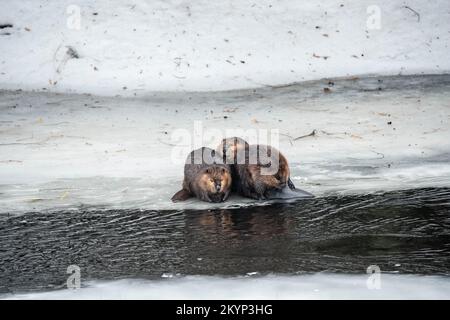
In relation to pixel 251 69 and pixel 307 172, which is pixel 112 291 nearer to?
pixel 307 172

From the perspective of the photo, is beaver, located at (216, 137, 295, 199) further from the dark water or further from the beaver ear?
the beaver ear

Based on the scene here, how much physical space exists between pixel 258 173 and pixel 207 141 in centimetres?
310

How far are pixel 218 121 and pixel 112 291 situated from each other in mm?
6820

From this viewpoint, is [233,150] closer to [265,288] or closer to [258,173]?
[258,173]

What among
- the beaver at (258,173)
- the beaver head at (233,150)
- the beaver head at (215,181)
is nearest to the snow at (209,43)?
the beaver head at (233,150)

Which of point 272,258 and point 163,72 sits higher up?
point 163,72

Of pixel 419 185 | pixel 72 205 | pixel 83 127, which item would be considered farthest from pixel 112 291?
pixel 83 127

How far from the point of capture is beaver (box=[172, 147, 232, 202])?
7449 mm

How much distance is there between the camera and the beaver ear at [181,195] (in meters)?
7.64

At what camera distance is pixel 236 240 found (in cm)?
617

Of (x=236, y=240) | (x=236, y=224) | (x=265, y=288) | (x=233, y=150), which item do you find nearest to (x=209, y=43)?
(x=233, y=150)

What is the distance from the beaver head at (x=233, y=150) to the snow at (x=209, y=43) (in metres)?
5.99

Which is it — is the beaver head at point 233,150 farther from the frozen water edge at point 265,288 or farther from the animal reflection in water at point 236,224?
the frozen water edge at point 265,288

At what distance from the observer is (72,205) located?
296 inches
